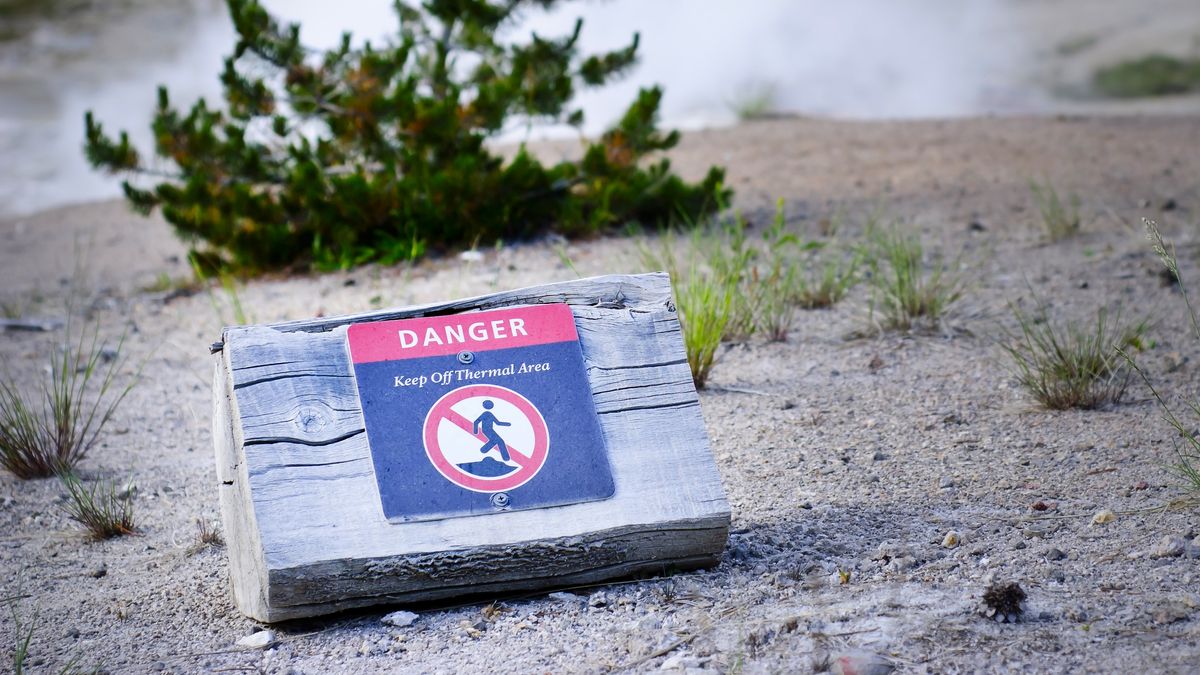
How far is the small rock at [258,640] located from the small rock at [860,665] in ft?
3.81

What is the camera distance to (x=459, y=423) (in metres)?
2.47

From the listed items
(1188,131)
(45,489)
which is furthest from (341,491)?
(1188,131)

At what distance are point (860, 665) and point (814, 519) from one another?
767 mm

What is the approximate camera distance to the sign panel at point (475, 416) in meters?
2.43

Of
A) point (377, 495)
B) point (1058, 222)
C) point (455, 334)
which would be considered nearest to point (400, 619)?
point (377, 495)

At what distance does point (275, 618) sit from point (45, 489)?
1.51 metres

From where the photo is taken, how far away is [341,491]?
2395 mm

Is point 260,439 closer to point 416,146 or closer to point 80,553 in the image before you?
point 80,553

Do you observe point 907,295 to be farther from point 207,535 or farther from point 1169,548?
point 207,535

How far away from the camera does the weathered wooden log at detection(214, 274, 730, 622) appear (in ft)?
7.69

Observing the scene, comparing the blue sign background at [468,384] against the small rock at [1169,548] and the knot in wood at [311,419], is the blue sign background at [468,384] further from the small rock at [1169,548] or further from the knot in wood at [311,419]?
the small rock at [1169,548]

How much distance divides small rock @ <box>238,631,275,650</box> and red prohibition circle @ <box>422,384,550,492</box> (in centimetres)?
51

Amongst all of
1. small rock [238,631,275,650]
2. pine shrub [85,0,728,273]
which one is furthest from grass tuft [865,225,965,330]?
small rock [238,631,275,650]

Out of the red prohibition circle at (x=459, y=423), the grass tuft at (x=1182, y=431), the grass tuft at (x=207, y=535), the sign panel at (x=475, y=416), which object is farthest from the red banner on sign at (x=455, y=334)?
the grass tuft at (x=1182, y=431)
